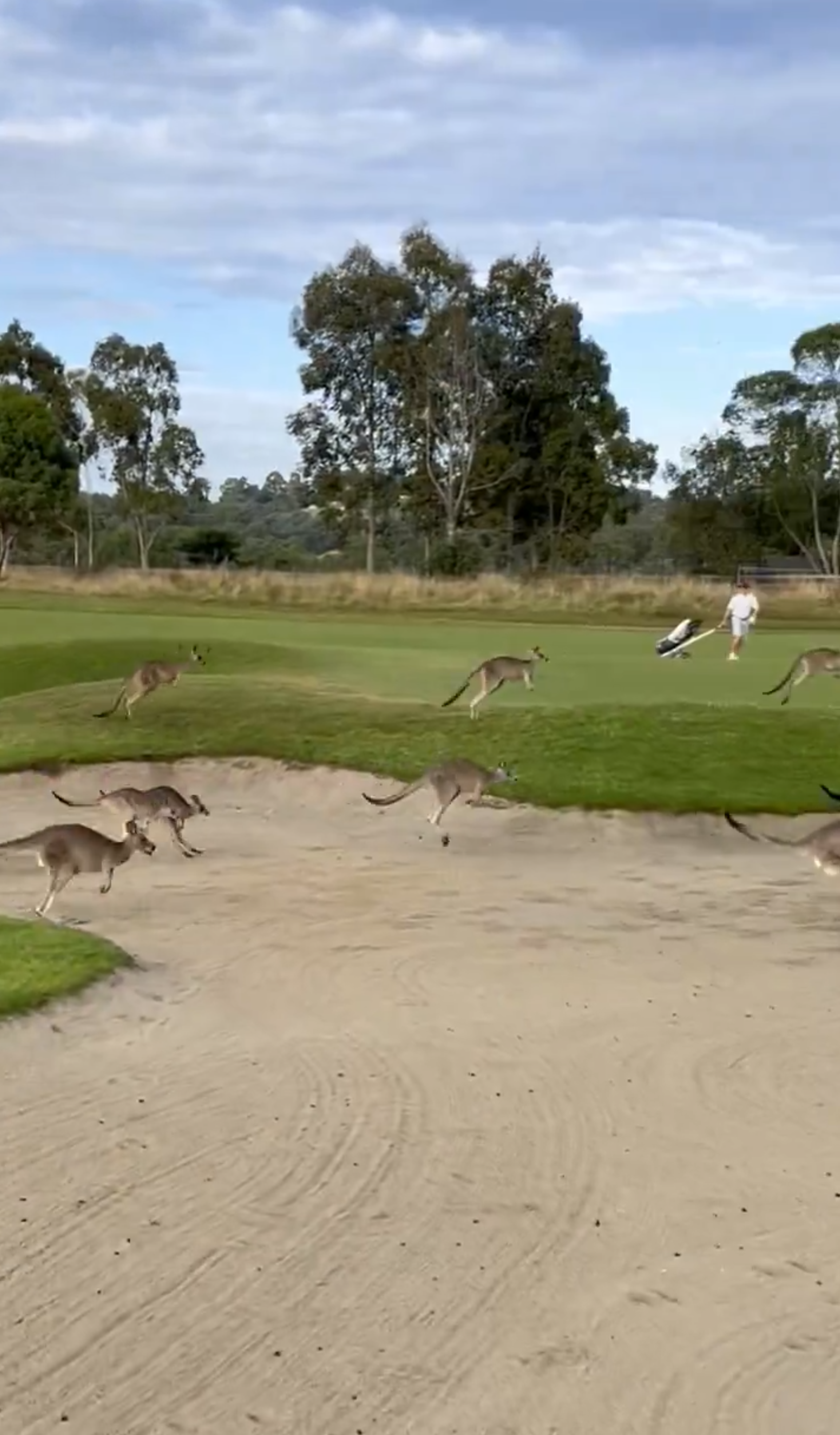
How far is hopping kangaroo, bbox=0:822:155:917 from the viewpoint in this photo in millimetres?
11859

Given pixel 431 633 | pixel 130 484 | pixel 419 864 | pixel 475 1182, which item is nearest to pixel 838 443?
pixel 130 484

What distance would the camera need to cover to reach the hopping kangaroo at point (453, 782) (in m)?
15.4

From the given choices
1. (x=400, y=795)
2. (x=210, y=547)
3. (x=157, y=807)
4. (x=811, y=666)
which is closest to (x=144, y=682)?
(x=157, y=807)

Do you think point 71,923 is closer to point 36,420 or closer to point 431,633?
point 431,633


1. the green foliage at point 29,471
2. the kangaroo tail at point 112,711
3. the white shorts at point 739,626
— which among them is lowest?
the kangaroo tail at point 112,711

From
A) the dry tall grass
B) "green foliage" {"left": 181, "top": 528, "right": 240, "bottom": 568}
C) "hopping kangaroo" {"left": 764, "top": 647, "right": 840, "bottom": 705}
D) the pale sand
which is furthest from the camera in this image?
"green foliage" {"left": 181, "top": 528, "right": 240, "bottom": 568}

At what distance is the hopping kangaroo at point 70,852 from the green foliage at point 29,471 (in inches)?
2227

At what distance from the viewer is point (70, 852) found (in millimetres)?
11945

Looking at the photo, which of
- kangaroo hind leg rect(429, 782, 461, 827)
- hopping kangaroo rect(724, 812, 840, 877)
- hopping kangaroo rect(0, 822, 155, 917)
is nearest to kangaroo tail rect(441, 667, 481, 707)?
kangaroo hind leg rect(429, 782, 461, 827)

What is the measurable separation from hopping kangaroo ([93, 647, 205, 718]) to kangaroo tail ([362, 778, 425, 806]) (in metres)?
3.79

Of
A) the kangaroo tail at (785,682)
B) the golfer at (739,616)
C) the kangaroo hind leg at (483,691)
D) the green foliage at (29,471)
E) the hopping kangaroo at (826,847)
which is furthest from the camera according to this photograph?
the green foliage at (29,471)

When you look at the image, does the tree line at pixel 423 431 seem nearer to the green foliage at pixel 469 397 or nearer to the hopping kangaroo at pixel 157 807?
the green foliage at pixel 469 397

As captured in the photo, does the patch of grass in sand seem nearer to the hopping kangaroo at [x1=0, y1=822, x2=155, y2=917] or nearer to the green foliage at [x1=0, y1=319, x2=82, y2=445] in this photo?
the hopping kangaroo at [x1=0, y1=822, x2=155, y2=917]

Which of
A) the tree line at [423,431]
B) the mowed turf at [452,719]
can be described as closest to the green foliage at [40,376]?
the tree line at [423,431]
